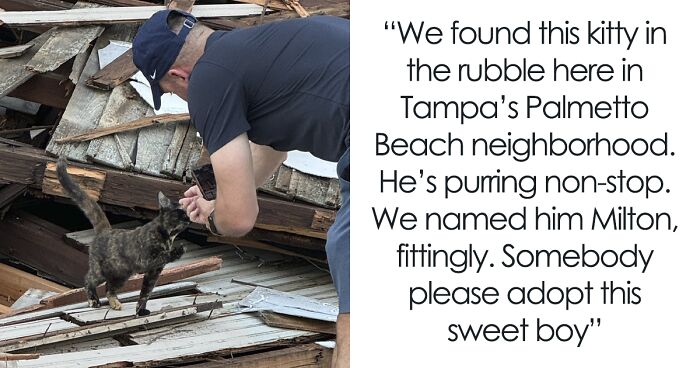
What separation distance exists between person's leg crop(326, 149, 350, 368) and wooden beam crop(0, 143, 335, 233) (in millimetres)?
4096

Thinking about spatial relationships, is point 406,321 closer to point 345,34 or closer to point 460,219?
point 460,219

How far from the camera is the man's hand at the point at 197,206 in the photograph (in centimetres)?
514

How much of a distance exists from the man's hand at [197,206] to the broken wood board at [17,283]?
167 inches

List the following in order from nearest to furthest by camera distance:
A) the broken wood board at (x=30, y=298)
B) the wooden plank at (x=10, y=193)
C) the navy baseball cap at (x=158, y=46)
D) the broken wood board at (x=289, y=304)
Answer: the navy baseball cap at (x=158, y=46)
the broken wood board at (x=289, y=304)
the broken wood board at (x=30, y=298)
the wooden plank at (x=10, y=193)

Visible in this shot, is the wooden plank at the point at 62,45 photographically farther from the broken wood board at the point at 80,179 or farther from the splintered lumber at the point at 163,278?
the splintered lumber at the point at 163,278

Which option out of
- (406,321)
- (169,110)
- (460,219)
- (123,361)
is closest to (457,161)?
(460,219)

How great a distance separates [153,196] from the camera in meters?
8.88

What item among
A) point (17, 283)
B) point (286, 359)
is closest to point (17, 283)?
point (17, 283)

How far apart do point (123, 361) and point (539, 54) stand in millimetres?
3734

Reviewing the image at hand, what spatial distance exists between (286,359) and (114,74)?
122 inches

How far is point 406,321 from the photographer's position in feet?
11.1

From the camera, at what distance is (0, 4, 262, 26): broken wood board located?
9.53 meters

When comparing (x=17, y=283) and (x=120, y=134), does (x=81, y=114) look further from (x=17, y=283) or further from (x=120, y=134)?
(x=17, y=283)

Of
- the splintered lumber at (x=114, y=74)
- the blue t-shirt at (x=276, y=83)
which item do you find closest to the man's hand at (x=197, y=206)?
the blue t-shirt at (x=276, y=83)
